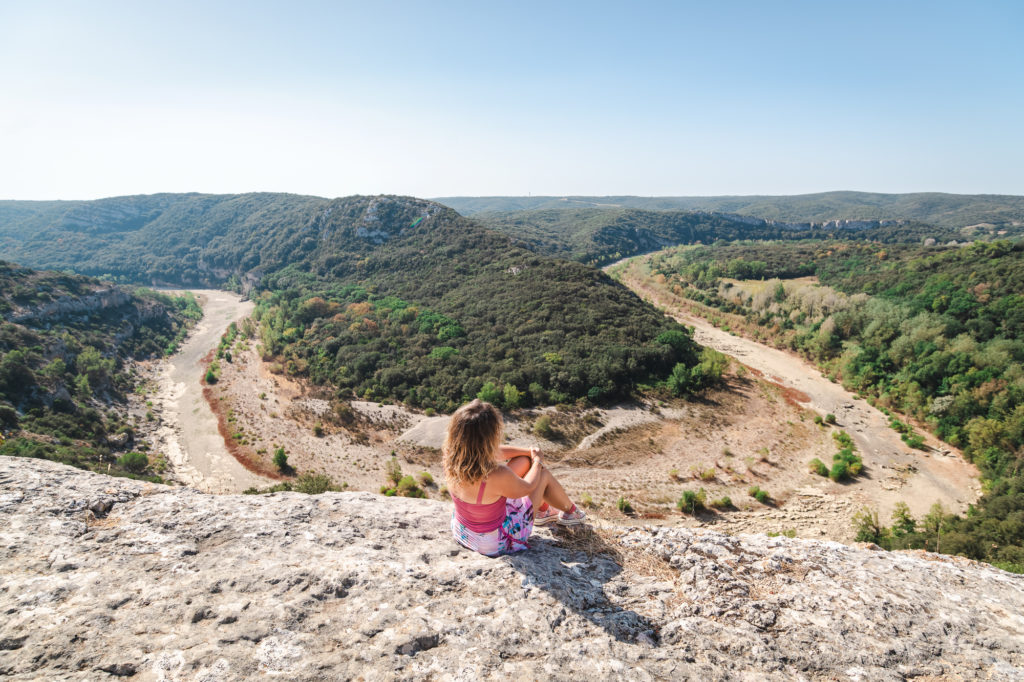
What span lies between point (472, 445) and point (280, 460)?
101 feet

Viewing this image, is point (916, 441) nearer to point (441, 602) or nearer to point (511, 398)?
point (511, 398)

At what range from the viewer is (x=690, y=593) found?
449cm

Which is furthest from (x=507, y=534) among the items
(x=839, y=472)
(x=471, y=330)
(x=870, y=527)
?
(x=471, y=330)

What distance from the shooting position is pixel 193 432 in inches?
1428

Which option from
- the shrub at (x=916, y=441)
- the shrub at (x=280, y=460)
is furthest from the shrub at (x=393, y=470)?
the shrub at (x=916, y=441)

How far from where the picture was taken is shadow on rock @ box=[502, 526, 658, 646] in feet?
13.3

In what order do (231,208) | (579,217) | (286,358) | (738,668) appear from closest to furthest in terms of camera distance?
1. (738,668)
2. (286,358)
3. (231,208)
4. (579,217)

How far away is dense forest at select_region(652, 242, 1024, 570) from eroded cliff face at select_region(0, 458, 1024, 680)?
11.3 m

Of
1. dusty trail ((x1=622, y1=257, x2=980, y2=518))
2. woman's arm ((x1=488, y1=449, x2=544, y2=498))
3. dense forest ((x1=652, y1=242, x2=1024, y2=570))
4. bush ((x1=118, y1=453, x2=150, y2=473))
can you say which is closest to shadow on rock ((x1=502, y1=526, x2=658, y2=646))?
woman's arm ((x1=488, y1=449, x2=544, y2=498))

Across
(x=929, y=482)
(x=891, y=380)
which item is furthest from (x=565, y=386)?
(x=891, y=380)

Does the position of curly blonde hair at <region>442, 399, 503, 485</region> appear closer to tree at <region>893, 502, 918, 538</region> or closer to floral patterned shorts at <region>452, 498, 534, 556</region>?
floral patterned shorts at <region>452, 498, 534, 556</region>

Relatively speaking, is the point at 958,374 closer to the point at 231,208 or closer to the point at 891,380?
the point at 891,380

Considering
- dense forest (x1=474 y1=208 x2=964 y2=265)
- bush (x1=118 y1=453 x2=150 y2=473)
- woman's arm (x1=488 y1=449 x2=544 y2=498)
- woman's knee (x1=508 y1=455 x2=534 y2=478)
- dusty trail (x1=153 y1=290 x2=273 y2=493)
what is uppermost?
dense forest (x1=474 y1=208 x2=964 y2=265)

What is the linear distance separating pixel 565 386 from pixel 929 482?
24.9 meters
